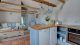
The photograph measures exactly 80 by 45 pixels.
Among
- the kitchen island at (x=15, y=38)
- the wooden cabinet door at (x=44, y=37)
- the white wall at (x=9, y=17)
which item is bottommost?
the kitchen island at (x=15, y=38)

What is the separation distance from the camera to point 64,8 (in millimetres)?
3531

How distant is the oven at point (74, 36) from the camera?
101 inches

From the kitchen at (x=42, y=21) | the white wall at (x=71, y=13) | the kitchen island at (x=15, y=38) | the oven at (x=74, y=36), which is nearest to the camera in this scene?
the oven at (x=74, y=36)

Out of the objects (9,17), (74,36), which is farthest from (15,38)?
(74,36)

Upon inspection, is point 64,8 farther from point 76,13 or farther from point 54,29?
point 54,29

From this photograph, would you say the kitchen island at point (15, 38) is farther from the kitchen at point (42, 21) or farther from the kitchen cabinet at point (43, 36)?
the kitchen cabinet at point (43, 36)

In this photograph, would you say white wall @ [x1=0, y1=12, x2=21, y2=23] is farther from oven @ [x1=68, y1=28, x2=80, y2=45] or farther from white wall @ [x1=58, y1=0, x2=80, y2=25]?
oven @ [x1=68, y1=28, x2=80, y2=45]

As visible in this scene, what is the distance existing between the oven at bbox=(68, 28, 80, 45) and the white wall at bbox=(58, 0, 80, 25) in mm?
501

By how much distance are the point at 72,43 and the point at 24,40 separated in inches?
77.6

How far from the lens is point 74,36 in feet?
8.80

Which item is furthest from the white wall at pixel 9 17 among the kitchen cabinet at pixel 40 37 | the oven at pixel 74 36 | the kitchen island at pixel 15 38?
the oven at pixel 74 36

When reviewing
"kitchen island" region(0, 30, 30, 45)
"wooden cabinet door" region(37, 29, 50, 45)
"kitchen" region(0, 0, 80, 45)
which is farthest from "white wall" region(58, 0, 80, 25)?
"kitchen island" region(0, 30, 30, 45)

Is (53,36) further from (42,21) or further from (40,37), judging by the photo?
(42,21)

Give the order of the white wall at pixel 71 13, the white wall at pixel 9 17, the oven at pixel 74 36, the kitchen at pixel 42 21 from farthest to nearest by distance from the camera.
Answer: the white wall at pixel 9 17 < the white wall at pixel 71 13 < the kitchen at pixel 42 21 < the oven at pixel 74 36
